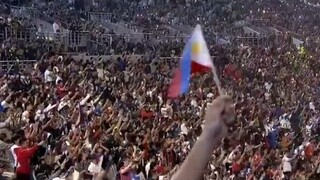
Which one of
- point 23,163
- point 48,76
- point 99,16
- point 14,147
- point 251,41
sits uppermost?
point 14,147

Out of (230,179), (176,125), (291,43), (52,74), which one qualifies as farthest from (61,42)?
(291,43)

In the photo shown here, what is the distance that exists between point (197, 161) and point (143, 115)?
11626mm

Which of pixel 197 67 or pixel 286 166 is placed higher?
pixel 197 67

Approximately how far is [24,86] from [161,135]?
2962mm

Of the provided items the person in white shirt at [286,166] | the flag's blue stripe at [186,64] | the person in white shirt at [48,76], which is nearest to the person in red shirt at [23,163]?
the flag's blue stripe at [186,64]

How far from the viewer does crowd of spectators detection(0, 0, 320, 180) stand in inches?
384

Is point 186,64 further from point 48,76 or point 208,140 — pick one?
point 48,76

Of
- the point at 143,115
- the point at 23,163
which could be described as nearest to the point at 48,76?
the point at 143,115

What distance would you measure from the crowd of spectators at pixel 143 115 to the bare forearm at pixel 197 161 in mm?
1574

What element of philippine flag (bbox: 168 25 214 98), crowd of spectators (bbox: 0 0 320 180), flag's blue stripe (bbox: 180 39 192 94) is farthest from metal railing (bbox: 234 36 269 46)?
philippine flag (bbox: 168 25 214 98)

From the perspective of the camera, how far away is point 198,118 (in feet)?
49.5

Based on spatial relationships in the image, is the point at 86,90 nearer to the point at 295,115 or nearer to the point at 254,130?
the point at 254,130

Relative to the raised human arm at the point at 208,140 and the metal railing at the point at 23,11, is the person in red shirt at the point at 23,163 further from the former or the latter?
the metal railing at the point at 23,11

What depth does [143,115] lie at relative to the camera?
14.0m
